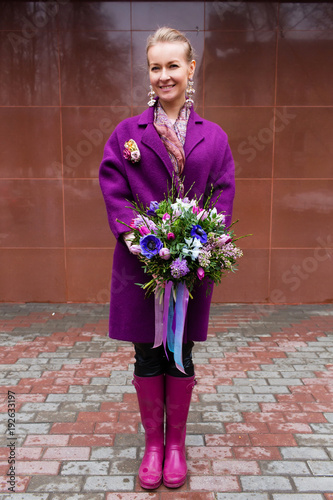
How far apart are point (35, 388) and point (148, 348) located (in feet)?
4.18

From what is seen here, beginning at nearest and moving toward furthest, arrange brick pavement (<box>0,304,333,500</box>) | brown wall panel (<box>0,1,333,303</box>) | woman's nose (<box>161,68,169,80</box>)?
woman's nose (<box>161,68,169,80</box>) → brick pavement (<box>0,304,333,500</box>) → brown wall panel (<box>0,1,333,303</box>)

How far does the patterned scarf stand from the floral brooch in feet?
0.46

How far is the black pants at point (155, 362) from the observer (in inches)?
86.5

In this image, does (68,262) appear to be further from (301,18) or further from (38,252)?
(301,18)

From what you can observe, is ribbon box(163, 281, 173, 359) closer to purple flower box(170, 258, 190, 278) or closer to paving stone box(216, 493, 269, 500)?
purple flower box(170, 258, 190, 278)

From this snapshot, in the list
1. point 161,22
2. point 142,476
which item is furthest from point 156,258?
point 161,22

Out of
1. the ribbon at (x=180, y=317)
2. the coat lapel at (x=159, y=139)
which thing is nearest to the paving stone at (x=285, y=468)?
the ribbon at (x=180, y=317)

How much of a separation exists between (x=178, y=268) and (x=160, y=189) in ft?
1.53

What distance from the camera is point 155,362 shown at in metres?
2.21

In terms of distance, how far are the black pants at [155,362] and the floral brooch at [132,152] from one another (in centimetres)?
87

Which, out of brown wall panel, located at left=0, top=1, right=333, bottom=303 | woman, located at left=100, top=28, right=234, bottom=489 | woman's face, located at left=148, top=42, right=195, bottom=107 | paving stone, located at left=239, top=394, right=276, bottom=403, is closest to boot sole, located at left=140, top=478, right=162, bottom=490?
woman, located at left=100, top=28, right=234, bottom=489

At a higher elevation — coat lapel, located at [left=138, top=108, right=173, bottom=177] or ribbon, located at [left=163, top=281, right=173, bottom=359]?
coat lapel, located at [left=138, top=108, right=173, bottom=177]

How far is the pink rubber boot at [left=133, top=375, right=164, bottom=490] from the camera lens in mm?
2195

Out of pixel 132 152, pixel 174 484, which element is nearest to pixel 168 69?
pixel 132 152
